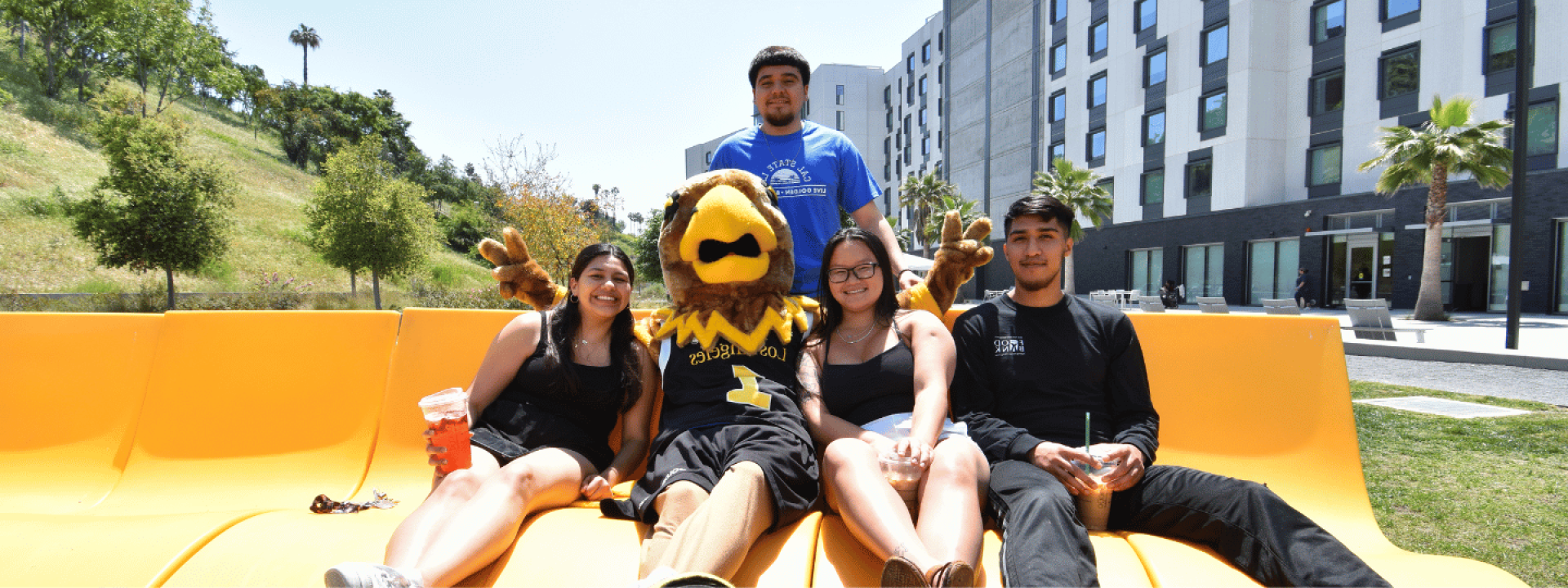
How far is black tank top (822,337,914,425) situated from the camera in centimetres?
255

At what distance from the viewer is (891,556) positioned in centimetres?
184

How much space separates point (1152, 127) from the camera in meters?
25.9

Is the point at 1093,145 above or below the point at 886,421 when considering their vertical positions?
above

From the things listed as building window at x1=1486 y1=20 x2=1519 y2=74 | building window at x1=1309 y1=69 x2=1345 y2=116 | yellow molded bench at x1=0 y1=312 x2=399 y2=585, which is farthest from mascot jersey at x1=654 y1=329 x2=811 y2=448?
building window at x1=1309 y1=69 x2=1345 y2=116

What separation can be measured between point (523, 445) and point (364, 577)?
97 centimetres

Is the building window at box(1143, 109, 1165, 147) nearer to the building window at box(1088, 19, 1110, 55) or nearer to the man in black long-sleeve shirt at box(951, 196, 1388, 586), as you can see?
the building window at box(1088, 19, 1110, 55)

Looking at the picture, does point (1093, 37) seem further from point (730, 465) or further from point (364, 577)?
point (364, 577)

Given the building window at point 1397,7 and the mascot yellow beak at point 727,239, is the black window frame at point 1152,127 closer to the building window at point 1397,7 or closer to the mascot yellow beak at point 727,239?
the building window at point 1397,7

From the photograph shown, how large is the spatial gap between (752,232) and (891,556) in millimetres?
1434

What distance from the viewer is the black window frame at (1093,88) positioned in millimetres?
27906

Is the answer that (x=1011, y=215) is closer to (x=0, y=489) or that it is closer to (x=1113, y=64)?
(x=0, y=489)

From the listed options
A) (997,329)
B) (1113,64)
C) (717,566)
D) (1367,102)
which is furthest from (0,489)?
(1113,64)

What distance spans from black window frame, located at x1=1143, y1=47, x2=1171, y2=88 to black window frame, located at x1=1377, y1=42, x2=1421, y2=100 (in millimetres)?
6689

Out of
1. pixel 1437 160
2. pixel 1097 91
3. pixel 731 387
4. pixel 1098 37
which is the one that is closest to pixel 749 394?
pixel 731 387
